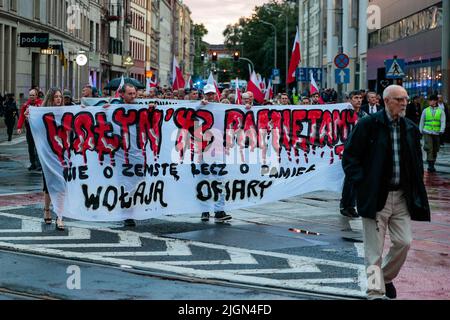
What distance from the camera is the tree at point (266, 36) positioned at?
12100 cm

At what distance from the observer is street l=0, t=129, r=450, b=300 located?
835 centimetres

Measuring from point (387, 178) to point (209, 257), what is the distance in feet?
10.0

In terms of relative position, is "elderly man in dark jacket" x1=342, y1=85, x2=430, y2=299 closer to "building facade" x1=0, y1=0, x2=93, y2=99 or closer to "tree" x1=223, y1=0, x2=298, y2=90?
"building facade" x1=0, y1=0, x2=93, y2=99

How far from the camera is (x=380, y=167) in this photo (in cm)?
764

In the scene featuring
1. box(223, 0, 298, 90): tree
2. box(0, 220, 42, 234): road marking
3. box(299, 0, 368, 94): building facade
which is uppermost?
box(223, 0, 298, 90): tree

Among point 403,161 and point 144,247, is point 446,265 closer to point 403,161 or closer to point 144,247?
point 403,161

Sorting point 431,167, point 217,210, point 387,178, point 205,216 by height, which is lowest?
point 205,216

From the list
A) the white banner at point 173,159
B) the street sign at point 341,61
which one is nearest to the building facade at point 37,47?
the street sign at point 341,61

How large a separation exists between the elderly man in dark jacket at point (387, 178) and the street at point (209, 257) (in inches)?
22.7

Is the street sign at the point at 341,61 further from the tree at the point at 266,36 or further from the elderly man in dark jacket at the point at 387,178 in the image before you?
the tree at the point at 266,36

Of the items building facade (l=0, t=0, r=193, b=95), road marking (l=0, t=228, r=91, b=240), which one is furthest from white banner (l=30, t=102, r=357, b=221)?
building facade (l=0, t=0, r=193, b=95)

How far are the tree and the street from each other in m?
105

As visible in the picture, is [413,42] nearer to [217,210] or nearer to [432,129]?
[432,129]

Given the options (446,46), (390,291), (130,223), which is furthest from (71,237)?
(446,46)
